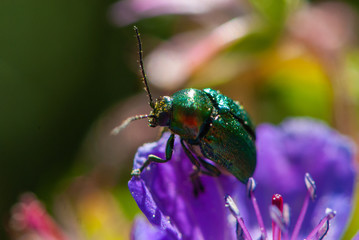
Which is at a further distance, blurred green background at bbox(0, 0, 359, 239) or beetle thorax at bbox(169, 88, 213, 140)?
blurred green background at bbox(0, 0, 359, 239)

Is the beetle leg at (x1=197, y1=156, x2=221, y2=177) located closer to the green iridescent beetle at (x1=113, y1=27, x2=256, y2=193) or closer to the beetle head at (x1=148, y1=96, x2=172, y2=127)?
the green iridescent beetle at (x1=113, y1=27, x2=256, y2=193)

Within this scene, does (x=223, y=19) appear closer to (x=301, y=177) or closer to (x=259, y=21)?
(x=259, y=21)

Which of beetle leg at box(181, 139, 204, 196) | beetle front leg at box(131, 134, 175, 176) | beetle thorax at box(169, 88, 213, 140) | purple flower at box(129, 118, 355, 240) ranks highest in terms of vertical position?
beetle thorax at box(169, 88, 213, 140)

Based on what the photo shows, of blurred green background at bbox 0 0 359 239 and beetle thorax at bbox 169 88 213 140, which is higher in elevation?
beetle thorax at bbox 169 88 213 140

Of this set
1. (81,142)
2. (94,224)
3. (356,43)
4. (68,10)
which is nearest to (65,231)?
(94,224)

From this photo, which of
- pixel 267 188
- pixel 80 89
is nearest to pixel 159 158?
pixel 267 188

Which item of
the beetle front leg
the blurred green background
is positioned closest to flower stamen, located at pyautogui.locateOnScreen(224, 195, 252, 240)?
the beetle front leg

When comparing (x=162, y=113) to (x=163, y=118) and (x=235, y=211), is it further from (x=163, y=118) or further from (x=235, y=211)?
(x=235, y=211)
